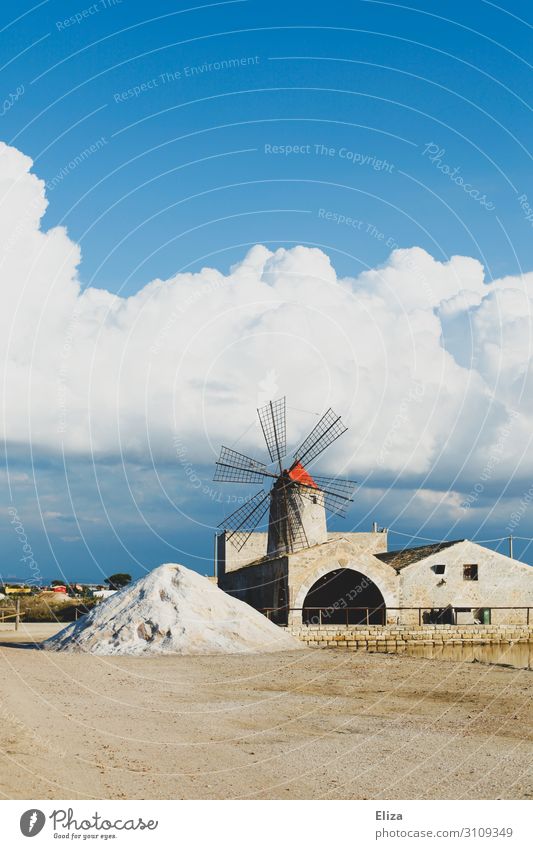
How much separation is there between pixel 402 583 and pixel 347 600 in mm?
4513

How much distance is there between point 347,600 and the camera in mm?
39000

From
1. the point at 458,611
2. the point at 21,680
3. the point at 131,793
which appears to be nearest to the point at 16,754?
the point at 131,793

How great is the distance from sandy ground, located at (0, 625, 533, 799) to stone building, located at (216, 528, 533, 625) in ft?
34.8

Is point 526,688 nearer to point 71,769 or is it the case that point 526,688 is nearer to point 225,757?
point 225,757

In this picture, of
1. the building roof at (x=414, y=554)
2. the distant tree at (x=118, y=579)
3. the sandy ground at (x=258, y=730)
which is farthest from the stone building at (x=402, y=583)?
the distant tree at (x=118, y=579)

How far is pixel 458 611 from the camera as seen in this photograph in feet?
117

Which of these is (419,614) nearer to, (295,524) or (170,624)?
(295,524)

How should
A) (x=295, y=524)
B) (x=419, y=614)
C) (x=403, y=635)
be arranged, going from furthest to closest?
(x=295, y=524) < (x=419, y=614) < (x=403, y=635)

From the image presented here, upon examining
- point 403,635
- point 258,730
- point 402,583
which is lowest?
point 258,730

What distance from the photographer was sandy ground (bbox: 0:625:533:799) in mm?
9266

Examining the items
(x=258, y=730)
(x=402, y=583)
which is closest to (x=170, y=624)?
(x=258, y=730)

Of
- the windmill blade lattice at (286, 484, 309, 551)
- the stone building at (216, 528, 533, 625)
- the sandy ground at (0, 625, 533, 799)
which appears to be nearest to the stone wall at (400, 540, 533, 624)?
the stone building at (216, 528, 533, 625)

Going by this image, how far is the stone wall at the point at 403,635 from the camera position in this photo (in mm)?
29391

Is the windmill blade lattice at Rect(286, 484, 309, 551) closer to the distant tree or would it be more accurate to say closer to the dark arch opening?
the dark arch opening
